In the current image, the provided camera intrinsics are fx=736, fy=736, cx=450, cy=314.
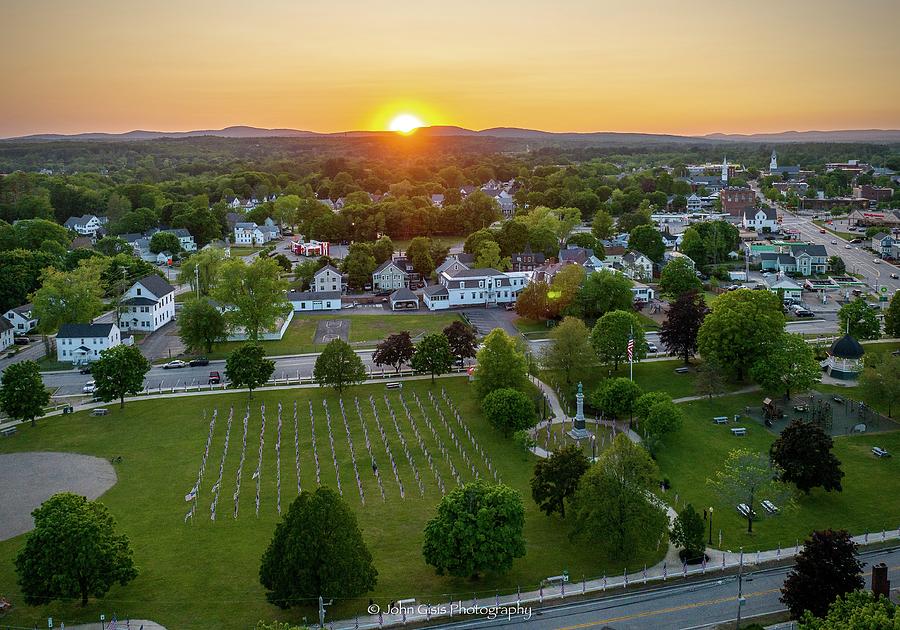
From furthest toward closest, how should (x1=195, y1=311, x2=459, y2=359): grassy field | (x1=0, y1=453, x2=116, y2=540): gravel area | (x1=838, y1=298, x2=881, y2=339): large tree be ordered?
(x1=195, y1=311, x2=459, y2=359): grassy field
(x1=838, y1=298, x2=881, y2=339): large tree
(x1=0, y1=453, x2=116, y2=540): gravel area

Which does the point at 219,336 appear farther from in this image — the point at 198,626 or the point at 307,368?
the point at 198,626

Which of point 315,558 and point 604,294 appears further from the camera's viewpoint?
point 604,294

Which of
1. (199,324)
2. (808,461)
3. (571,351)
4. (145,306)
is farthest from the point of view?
(145,306)

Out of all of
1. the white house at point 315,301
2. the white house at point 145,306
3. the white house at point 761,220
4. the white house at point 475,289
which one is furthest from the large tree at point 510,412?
the white house at point 761,220

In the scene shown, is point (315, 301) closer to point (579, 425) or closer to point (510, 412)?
point (510, 412)

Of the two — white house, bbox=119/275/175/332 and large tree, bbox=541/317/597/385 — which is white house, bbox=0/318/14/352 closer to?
white house, bbox=119/275/175/332

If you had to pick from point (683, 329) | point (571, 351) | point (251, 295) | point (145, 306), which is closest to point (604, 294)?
point (683, 329)

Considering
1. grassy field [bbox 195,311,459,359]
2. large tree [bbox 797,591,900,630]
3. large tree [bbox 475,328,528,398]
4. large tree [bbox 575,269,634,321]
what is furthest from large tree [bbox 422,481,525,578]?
large tree [bbox 575,269,634,321]
